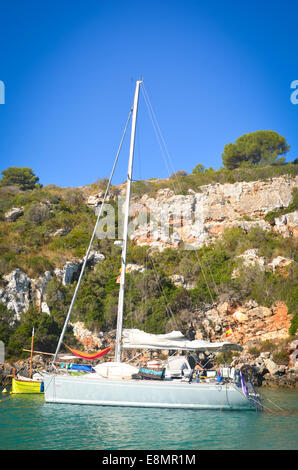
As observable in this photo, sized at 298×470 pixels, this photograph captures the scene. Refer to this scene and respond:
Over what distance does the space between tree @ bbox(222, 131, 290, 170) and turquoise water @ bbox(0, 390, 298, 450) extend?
4263cm

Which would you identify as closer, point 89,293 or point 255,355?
point 255,355

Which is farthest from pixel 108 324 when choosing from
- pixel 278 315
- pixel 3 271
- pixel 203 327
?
pixel 278 315

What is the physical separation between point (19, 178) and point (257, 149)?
114 feet

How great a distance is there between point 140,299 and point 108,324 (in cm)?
403

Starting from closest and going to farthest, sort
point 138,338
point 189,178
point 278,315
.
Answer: point 138,338 → point 278,315 → point 189,178

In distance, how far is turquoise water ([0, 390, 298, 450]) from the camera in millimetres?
11820

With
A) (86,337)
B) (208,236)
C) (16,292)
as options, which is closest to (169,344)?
(86,337)

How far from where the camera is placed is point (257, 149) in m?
55.3

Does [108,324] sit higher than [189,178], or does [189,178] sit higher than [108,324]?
[189,178]

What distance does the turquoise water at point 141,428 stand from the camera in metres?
11.8

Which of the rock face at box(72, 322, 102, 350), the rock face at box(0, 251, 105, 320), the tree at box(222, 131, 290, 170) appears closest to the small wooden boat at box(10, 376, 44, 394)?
the rock face at box(72, 322, 102, 350)

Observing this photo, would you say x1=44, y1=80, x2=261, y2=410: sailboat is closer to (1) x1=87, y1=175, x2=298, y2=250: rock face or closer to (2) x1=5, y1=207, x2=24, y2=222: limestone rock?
(1) x1=87, y1=175, x2=298, y2=250: rock face

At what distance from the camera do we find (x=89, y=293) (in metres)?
36.2
